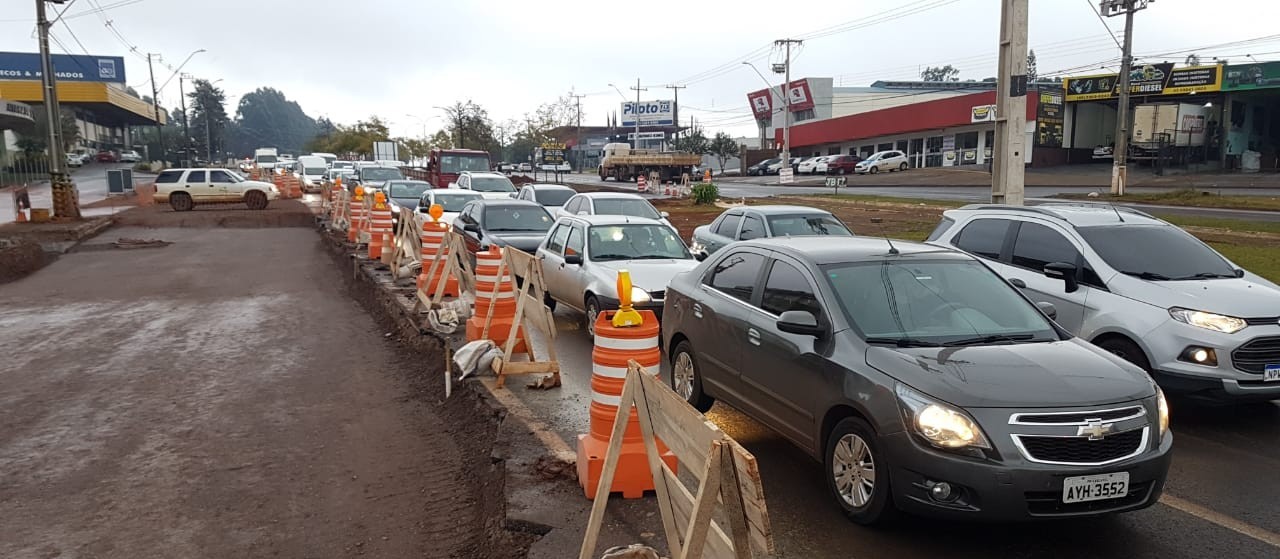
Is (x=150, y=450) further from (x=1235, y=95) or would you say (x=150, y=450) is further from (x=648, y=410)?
(x=1235, y=95)

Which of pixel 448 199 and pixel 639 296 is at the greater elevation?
pixel 448 199

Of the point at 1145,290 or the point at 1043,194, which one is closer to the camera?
the point at 1145,290

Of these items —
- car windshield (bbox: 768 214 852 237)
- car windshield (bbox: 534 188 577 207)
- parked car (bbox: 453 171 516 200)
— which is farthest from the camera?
parked car (bbox: 453 171 516 200)

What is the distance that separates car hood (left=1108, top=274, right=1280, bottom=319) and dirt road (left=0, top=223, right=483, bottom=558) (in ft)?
18.5

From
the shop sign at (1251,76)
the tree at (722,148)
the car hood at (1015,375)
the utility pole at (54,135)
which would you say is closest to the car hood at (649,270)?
the car hood at (1015,375)

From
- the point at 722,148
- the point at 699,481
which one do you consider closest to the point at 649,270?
the point at 699,481

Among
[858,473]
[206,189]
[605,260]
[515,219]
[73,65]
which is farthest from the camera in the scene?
[73,65]

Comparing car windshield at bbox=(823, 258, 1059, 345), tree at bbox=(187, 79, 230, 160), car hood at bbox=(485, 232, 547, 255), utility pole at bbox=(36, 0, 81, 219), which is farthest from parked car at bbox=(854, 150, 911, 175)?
tree at bbox=(187, 79, 230, 160)

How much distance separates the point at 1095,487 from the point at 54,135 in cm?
2963

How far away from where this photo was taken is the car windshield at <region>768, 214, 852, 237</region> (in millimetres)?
12547

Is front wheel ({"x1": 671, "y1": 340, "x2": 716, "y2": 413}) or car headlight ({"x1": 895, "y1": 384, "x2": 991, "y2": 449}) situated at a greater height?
car headlight ({"x1": 895, "y1": 384, "x2": 991, "y2": 449})

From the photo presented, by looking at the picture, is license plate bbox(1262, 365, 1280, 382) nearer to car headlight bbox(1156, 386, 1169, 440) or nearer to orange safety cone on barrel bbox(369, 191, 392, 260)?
car headlight bbox(1156, 386, 1169, 440)

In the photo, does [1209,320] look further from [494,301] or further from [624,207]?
[624,207]

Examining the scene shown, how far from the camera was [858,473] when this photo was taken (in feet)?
15.9
